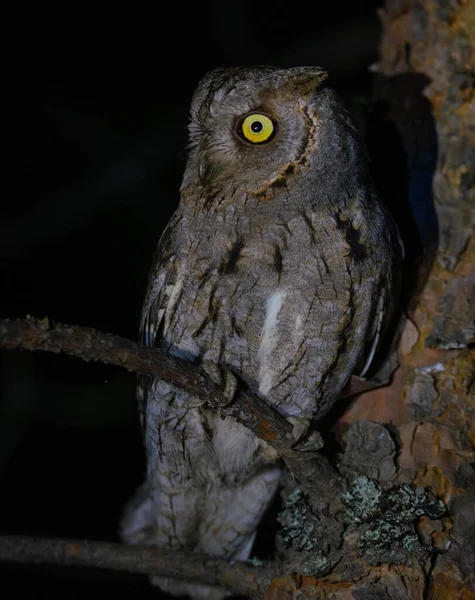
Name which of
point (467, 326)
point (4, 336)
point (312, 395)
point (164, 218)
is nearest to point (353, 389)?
point (312, 395)

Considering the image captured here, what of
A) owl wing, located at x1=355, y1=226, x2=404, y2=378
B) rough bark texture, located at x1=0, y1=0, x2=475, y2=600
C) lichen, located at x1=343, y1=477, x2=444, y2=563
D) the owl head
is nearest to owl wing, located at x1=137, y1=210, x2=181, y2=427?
the owl head

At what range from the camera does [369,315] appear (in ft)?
5.67

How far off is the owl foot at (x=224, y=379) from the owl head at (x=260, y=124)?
462mm

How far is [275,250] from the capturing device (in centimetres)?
166

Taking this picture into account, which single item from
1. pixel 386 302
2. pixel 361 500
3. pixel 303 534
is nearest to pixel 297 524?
pixel 303 534

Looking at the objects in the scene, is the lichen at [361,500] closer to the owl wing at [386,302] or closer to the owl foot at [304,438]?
the owl foot at [304,438]

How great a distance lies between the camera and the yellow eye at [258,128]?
164 centimetres

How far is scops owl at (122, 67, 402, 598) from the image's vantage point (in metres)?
1.65

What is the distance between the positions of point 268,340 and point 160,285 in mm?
345

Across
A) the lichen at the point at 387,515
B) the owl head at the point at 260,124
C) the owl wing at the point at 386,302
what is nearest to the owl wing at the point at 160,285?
the owl head at the point at 260,124

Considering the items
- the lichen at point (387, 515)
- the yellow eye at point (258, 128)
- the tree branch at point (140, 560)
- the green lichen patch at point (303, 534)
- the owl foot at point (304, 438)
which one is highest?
the yellow eye at point (258, 128)

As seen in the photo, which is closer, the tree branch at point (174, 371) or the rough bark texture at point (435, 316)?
the tree branch at point (174, 371)

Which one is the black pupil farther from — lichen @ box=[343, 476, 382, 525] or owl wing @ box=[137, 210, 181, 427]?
lichen @ box=[343, 476, 382, 525]

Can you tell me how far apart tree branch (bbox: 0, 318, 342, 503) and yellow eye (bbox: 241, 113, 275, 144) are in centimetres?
63
